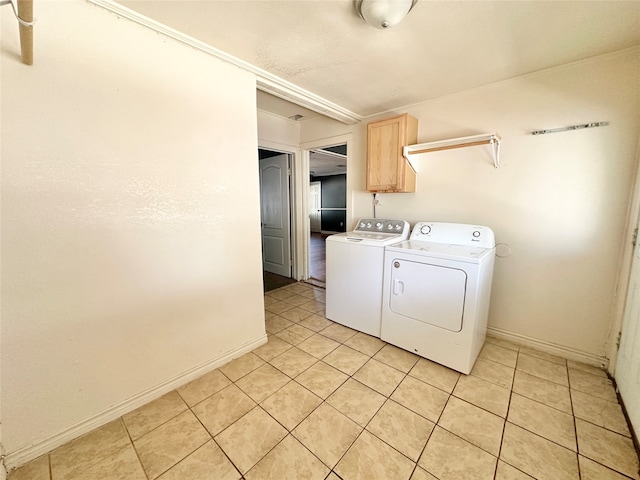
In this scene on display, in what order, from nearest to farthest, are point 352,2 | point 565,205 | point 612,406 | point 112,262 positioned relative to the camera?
point 352,2 → point 112,262 → point 612,406 → point 565,205

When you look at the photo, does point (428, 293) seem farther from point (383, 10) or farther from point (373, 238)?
point (383, 10)

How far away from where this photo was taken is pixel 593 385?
5.66 ft

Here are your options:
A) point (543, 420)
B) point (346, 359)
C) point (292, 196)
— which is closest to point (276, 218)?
point (292, 196)

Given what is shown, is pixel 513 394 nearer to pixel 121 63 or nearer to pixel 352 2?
pixel 352 2

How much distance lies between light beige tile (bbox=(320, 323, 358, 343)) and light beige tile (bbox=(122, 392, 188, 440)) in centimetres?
127

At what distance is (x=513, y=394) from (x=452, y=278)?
0.83m

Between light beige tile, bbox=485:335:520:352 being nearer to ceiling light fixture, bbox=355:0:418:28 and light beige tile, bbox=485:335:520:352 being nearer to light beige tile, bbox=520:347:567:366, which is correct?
light beige tile, bbox=520:347:567:366

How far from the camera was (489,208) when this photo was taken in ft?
7.48

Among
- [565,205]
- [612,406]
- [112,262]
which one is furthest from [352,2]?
[612,406]

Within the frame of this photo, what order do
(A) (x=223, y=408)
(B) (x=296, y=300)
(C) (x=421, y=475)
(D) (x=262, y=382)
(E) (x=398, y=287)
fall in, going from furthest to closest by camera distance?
(B) (x=296, y=300) < (E) (x=398, y=287) < (D) (x=262, y=382) < (A) (x=223, y=408) < (C) (x=421, y=475)

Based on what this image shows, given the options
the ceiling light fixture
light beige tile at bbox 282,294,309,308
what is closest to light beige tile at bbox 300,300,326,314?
light beige tile at bbox 282,294,309,308

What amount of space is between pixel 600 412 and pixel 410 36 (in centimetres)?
258

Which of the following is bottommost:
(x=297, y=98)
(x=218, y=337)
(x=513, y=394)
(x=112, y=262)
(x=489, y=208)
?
(x=513, y=394)

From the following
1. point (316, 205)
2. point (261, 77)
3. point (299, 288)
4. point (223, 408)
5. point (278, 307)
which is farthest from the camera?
point (316, 205)
